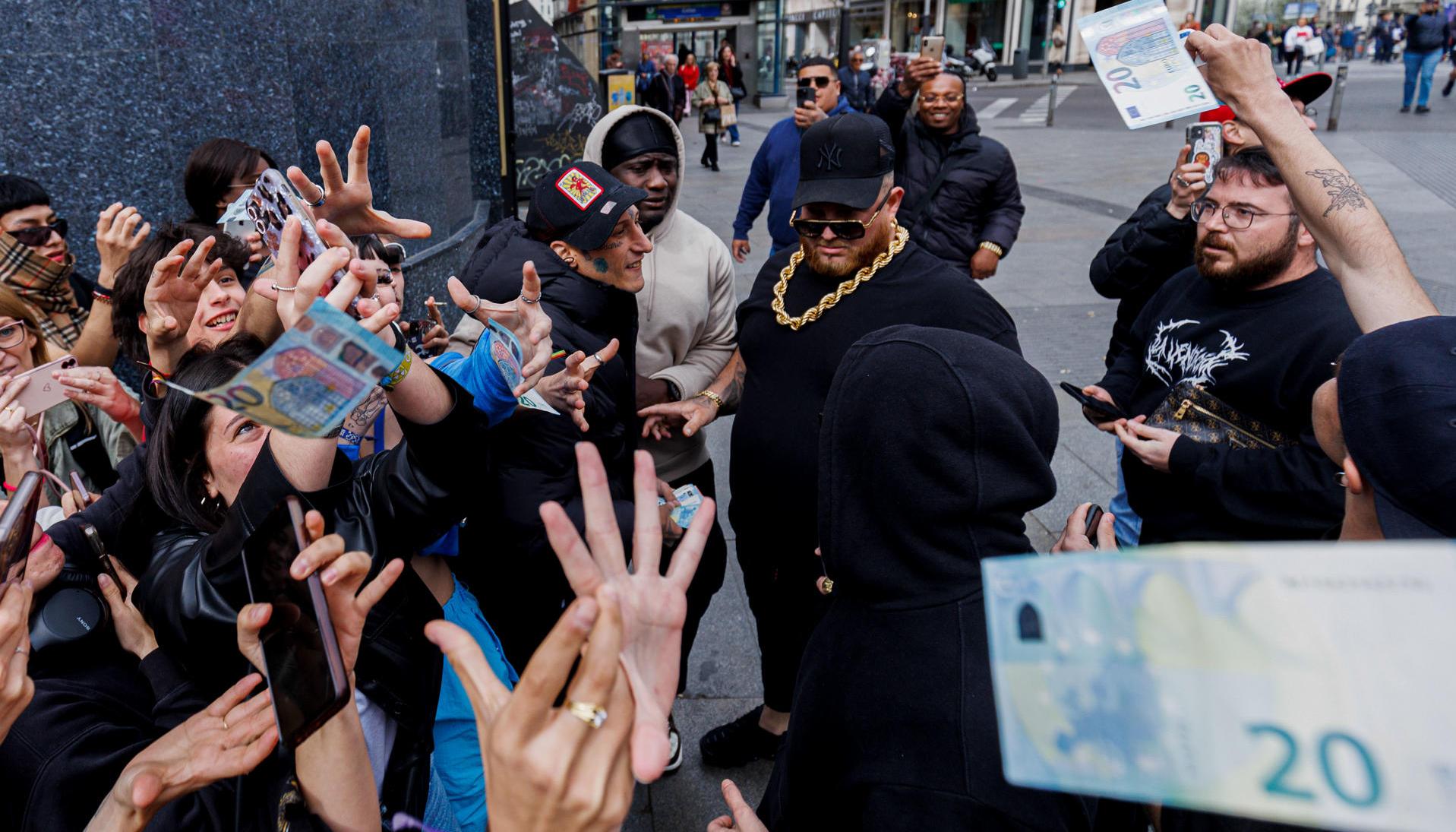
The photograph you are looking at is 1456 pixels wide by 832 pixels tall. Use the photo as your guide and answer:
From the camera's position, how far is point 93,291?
10.7 feet

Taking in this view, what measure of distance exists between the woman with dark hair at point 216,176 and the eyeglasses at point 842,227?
6.55 feet

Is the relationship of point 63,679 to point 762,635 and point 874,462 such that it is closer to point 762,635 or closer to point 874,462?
point 874,462

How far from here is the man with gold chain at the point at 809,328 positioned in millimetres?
2650

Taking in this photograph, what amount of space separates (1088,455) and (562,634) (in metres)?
4.43

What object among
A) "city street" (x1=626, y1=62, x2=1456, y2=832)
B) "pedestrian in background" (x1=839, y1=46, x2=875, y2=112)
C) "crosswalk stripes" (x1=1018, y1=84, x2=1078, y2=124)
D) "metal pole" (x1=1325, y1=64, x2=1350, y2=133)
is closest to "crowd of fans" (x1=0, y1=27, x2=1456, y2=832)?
"city street" (x1=626, y1=62, x2=1456, y2=832)

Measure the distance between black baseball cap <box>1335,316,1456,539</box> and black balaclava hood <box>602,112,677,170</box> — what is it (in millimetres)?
2552

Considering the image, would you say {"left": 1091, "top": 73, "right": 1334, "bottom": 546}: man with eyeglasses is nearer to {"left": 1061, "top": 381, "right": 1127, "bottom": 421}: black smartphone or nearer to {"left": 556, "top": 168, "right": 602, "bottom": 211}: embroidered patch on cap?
{"left": 1061, "top": 381, "right": 1127, "bottom": 421}: black smartphone

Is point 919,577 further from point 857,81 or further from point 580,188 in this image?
point 857,81

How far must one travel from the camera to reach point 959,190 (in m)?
4.53

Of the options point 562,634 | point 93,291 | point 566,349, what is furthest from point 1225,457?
point 93,291

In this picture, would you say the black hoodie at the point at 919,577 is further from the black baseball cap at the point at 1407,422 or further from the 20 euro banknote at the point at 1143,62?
the 20 euro banknote at the point at 1143,62

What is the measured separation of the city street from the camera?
3.31m

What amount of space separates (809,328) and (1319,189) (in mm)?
1332

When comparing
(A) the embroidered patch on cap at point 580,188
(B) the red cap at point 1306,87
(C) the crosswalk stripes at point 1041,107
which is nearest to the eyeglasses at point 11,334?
(A) the embroidered patch on cap at point 580,188
